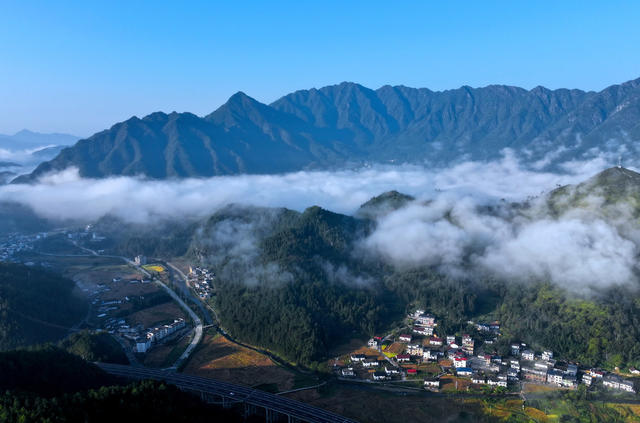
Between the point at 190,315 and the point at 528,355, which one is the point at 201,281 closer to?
the point at 190,315

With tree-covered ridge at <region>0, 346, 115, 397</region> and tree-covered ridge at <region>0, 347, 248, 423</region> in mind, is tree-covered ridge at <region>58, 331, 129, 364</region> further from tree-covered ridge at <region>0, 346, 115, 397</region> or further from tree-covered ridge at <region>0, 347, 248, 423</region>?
tree-covered ridge at <region>0, 346, 115, 397</region>

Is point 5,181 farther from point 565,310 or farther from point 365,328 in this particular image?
point 565,310

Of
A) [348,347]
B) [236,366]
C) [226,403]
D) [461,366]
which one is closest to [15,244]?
[236,366]

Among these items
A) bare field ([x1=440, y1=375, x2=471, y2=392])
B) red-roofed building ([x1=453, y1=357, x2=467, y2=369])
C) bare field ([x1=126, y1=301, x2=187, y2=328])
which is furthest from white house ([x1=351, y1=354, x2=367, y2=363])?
bare field ([x1=126, y1=301, x2=187, y2=328])

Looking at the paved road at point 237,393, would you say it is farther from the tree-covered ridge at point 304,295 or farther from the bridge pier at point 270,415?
the tree-covered ridge at point 304,295

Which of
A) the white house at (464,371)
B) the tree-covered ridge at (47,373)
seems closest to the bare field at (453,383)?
the white house at (464,371)
